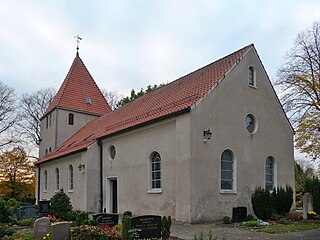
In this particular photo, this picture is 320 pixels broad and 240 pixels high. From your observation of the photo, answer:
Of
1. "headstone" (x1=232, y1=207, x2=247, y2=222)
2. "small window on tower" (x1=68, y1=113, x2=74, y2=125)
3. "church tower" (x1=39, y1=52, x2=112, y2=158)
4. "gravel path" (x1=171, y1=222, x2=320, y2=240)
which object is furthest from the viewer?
"small window on tower" (x1=68, y1=113, x2=74, y2=125)

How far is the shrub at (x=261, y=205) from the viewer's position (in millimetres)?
18047

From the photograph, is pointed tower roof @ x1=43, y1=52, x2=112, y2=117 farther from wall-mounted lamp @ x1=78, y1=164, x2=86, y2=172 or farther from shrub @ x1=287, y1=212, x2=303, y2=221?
shrub @ x1=287, y1=212, x2=303, y2=221

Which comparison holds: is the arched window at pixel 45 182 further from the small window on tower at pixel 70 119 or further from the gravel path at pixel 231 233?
the gravel path at pixel 231 233

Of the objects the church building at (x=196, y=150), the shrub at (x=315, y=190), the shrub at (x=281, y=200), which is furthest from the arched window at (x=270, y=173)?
the shrub at (x=315, y=190)

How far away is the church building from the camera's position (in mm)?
16797

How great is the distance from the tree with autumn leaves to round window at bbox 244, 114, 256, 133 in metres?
31.6

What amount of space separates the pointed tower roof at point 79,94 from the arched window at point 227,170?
20.9 m

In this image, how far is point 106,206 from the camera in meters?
22.8

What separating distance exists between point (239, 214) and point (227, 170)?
212cm

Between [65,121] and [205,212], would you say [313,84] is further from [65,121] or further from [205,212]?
[65,121]

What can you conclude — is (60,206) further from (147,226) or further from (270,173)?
(270,173)

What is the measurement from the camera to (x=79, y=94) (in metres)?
36.9

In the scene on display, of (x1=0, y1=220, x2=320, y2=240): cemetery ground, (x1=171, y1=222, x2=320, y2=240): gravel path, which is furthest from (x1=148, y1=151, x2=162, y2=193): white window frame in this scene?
(x1=171, y1=222, x2=320, y2=240): gravel path

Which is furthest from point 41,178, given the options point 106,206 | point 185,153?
point 185,153
